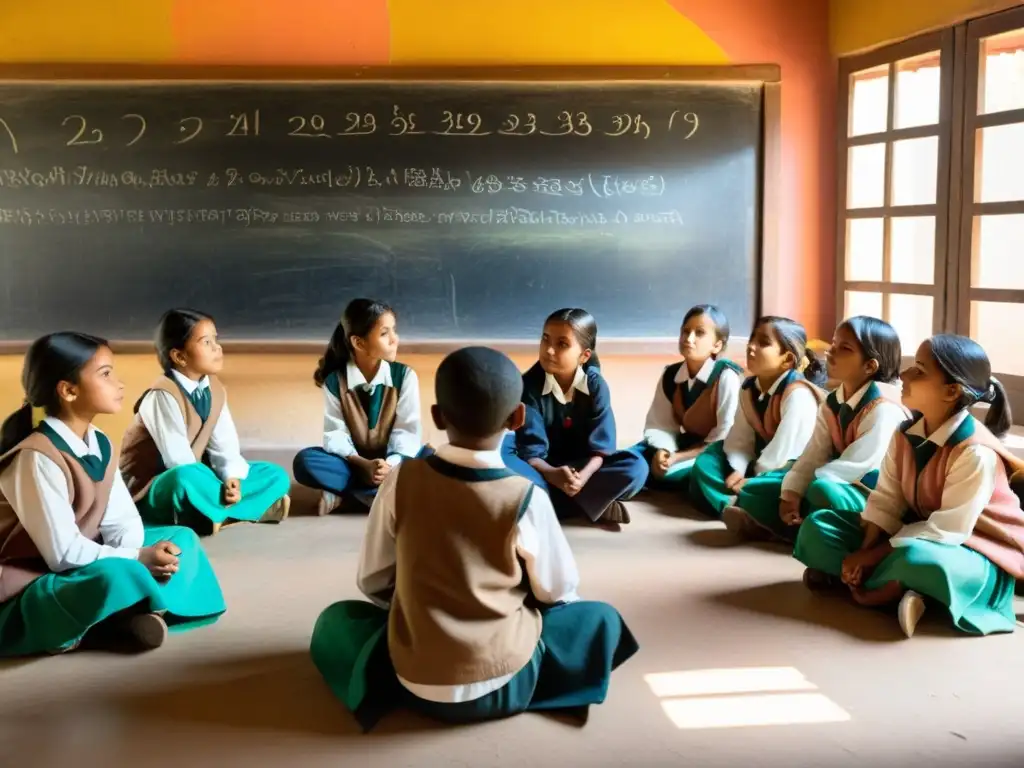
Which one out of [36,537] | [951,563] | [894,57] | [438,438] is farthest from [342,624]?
[894,57]

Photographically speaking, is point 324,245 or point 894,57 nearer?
point 894,57

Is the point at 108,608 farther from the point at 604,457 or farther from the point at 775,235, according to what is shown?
the point at 775,235

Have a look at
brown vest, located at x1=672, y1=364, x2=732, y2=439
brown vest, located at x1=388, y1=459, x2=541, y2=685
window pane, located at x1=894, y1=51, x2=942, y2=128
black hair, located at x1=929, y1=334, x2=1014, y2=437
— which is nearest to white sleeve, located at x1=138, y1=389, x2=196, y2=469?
brown vest, located at x1=388, y1=459, x2=541, y2=685

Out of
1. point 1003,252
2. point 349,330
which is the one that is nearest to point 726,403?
point 349,330

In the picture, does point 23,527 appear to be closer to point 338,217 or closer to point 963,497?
point 963,497

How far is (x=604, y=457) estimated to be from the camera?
3355 mm

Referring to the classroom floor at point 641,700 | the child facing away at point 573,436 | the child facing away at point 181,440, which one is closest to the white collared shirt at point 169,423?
the child facing away at point 181,440

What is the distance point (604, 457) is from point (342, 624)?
1565 millimetres

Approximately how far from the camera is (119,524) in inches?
88.8

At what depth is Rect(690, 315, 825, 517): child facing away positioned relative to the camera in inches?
130

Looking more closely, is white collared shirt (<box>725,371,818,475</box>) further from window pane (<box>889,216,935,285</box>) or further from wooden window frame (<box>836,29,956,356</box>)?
window pane (<box>889,216,935,285</box>)

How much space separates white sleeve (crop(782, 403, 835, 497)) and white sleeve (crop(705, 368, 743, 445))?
588 millimetres

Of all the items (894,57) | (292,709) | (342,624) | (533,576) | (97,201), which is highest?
(894,57)

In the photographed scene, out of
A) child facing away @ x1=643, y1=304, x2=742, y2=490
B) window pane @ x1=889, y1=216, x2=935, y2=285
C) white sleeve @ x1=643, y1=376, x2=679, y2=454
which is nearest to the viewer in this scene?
child facing away @ x1=643, y1=304, x2=742, y2=490
